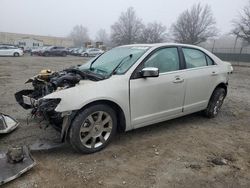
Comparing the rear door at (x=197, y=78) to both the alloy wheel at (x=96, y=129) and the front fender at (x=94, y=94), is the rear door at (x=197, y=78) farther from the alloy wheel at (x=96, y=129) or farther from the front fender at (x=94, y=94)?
the alloy wheel at (x=96, y=129)

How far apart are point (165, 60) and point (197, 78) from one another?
79cm

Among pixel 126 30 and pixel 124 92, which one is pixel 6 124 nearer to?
pixel 124 92

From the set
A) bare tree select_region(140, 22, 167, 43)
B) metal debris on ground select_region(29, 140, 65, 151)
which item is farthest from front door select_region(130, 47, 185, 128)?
bare tree select_region(140, 22, 167, 43)

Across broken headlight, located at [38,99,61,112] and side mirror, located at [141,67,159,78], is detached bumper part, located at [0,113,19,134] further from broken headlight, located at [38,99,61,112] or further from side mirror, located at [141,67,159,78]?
side mirror, located at [141,67,159,78]

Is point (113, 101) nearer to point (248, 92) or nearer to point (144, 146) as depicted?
point (144, 146)

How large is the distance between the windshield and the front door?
21cm

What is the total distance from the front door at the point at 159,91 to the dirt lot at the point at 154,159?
1.38 ft

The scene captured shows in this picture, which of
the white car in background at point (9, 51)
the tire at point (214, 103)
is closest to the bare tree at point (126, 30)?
the white car in background at point (9, 51)

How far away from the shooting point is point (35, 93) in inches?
175

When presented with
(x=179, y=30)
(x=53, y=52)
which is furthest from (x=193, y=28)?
(x=53, y=52)

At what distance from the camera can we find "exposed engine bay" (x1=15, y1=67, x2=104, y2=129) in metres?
3.62

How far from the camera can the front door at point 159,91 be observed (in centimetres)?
405

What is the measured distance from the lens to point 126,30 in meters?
61.2

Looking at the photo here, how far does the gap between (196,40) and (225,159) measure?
49.8 metres
